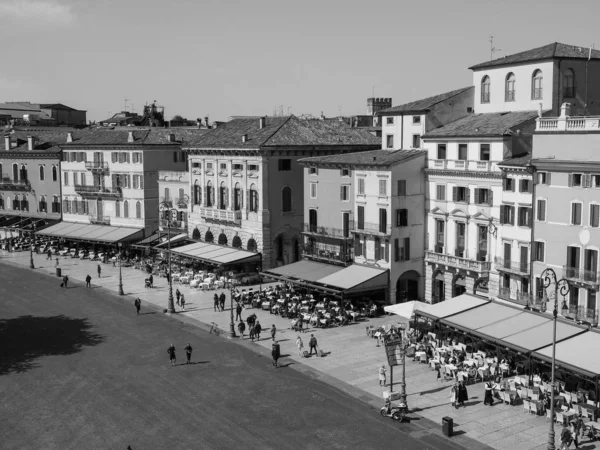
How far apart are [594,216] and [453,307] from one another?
966 centimetres

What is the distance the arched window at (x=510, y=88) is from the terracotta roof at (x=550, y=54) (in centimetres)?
100

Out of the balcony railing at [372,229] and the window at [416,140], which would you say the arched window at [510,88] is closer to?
the window at [416,140]

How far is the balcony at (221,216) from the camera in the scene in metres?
72.4

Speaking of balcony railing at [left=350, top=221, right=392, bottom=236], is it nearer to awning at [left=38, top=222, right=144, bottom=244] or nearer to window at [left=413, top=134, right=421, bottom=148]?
window at [left=413, top=134, right=421, bottom=148]

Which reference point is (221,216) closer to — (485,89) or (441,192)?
(441,192)

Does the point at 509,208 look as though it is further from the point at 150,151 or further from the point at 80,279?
the point at 150,151

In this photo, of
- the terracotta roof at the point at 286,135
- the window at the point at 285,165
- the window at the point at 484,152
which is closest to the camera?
the window at the point at 484,152

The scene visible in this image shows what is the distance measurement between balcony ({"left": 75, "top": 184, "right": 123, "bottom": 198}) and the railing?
54.5 metres

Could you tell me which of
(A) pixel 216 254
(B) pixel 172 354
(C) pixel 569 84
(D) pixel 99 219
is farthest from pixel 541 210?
(D) pixel 99 219

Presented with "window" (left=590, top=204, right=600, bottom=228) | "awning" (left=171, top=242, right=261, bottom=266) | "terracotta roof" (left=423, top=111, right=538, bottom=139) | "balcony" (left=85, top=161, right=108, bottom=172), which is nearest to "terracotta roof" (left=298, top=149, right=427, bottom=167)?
"terracotta roof" (left=423, top=111, right=538, bottom=139)

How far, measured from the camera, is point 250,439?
107ft

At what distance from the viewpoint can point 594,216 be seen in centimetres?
4175

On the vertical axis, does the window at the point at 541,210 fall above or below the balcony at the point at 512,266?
above

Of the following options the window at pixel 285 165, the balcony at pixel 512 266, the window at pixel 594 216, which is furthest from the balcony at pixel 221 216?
the window at pixel 594 216
